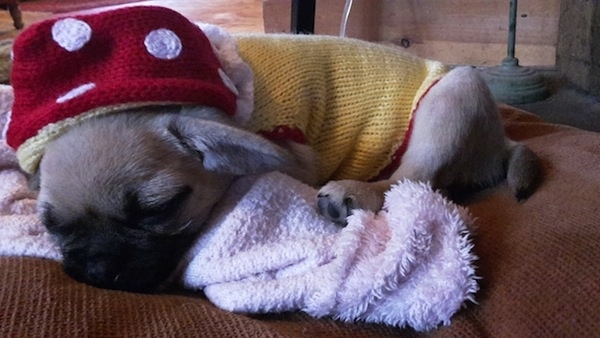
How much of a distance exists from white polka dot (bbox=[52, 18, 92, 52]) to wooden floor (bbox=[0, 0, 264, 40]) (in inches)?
137

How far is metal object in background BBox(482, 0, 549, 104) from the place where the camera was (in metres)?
3.11

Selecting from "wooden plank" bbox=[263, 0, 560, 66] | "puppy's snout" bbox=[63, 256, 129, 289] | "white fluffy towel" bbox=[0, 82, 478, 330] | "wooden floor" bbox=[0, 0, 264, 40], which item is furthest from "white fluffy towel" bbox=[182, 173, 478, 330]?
"wooden floor" bbox=[0, 0, 264, 40]

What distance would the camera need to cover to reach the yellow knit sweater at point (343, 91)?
149cm

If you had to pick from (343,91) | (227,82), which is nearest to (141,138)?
(227,82)

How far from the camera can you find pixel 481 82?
1.61 meters

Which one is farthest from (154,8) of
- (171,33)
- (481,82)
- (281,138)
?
(481,82)

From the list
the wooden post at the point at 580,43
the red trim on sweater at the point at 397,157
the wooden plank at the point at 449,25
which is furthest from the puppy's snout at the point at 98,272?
the wooden plank at the point at 449,25

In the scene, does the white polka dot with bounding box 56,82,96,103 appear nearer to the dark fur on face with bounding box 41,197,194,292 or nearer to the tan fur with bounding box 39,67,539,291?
the tan fur with bounding box 39,67,539,291

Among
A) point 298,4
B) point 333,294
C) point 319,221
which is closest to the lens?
point 333,294

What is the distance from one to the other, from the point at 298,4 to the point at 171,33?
1688 mm

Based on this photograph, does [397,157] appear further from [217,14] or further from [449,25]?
[217,14]

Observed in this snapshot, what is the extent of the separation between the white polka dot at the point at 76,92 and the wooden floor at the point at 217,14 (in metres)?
3.55

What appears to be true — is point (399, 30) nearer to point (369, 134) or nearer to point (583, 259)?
point (369, 134)

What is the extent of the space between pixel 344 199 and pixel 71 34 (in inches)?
22.3
